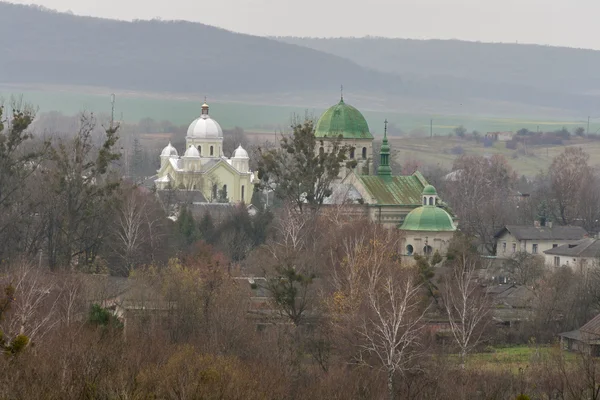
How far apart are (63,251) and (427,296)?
1392 centimetres

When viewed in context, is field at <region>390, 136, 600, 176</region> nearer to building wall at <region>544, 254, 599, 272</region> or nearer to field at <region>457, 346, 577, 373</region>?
building wall at <region>544, 254, 599, 272</region>

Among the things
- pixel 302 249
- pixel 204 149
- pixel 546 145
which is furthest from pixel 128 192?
pixel 546 145

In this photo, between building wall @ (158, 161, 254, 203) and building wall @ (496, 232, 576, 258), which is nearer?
building wall @ (496, 232, 576, 258)

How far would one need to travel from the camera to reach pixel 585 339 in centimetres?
5162

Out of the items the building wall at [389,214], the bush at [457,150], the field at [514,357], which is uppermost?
the bush at [457,150]

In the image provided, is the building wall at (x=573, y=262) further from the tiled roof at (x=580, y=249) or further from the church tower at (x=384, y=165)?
the church tower at (x=384, y=165)

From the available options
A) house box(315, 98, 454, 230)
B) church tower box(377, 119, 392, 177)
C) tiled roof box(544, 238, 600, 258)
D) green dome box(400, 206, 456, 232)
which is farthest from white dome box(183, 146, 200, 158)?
green dome box(400, 206, 456, 232)

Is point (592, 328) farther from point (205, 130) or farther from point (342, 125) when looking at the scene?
point (205, 130)

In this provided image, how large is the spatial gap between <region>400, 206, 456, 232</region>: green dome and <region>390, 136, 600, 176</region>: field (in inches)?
3658

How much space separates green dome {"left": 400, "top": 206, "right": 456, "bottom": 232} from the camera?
72.9 metres

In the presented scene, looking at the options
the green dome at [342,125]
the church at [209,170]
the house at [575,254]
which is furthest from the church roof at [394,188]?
the church at [209,170]

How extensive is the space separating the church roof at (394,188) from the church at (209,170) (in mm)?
33641

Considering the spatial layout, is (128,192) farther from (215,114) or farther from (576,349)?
(215,114)

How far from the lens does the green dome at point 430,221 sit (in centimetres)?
7294
